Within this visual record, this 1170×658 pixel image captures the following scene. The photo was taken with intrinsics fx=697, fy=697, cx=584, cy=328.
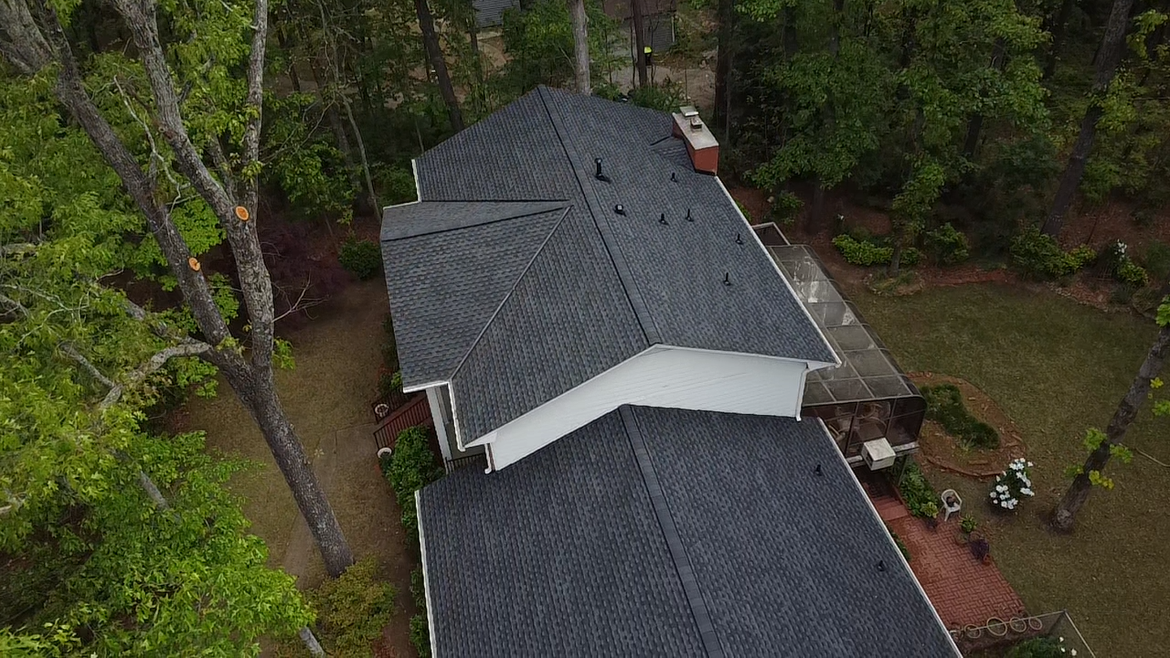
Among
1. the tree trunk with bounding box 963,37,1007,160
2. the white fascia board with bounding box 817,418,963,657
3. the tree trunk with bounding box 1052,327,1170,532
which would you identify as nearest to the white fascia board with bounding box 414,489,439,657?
the white fascia board with bounding box 817,418,963,657

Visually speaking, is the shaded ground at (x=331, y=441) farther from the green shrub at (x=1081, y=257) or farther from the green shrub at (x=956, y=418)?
the green shrub at (x=1081, y=257)

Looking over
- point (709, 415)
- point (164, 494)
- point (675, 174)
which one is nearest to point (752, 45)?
point (675, 174)

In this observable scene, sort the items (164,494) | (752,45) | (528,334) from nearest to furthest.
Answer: (164,494)
(528,334)
(752,45)

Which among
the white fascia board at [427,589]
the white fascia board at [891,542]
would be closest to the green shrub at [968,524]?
the white fascia board at [891,542]

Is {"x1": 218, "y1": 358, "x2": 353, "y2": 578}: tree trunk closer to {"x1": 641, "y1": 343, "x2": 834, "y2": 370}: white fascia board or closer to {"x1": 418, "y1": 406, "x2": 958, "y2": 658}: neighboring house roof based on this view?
{"x1": 418, "y1": 406, "x2": 958, "y2": 658}: neighboring house roof

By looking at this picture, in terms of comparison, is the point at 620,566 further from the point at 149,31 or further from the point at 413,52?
the point at 413,52
